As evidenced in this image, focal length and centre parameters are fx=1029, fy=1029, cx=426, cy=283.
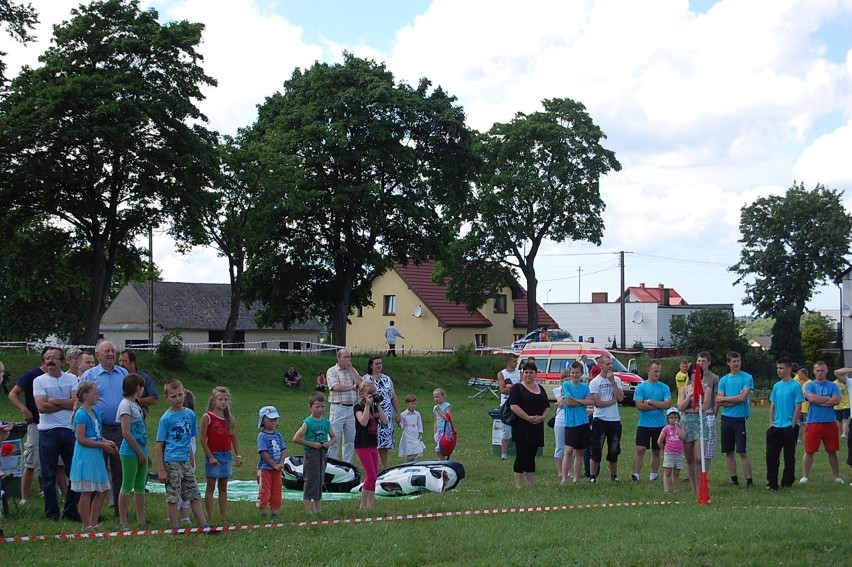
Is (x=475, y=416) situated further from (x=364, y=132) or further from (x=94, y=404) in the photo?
(x=94, y=404)

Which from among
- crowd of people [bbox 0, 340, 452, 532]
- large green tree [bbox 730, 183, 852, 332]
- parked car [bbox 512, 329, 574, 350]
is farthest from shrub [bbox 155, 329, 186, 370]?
large green tree [bbox 730, 183, 852, 332]

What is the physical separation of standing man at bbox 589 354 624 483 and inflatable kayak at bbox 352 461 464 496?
6.73ft

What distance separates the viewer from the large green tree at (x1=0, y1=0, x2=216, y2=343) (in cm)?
3438

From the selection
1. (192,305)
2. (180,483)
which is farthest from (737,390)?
(192,305)

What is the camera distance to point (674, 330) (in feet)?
194

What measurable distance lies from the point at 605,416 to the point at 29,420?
796 centimetres

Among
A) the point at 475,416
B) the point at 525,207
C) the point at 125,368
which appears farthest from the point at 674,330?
the point at 125,368

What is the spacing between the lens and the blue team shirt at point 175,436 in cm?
1023

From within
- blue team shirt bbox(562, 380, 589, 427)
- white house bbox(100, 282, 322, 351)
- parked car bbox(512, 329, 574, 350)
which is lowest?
blue team shirt bbox(562, 380, 589, 427)

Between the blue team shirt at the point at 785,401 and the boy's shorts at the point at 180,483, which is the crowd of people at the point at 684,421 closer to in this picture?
the blue team shirt at the point at 785,401

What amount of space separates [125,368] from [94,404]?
1.64 m

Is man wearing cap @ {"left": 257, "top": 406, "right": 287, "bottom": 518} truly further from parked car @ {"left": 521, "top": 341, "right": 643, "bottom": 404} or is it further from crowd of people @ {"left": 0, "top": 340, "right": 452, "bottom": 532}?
parked car @ {"left": 521, "top": 341, "right": 643, "bottom": 404}

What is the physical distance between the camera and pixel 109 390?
36.1 feet

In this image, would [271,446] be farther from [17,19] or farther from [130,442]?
[17,19]
